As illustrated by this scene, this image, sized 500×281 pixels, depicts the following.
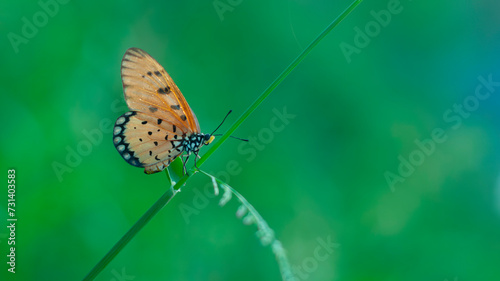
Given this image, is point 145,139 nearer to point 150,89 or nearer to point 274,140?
point 150,89

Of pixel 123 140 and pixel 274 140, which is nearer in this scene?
pixel 123 140

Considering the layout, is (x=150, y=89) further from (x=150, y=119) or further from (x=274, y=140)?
(x=274, y=140)

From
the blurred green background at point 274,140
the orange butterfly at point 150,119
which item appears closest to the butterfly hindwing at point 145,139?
the orange butterfly at point 150,119

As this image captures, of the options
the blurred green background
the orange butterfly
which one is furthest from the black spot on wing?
the blurred green background

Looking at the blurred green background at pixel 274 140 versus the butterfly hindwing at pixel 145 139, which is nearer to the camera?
the butterfly hindwing at pixel 145 139

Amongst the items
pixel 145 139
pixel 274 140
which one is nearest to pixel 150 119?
pixel 145 139

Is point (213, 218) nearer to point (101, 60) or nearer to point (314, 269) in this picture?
point (314, 269)

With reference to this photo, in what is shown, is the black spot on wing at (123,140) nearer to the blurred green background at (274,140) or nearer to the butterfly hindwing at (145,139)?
the butterfly hindwing at (145,139)
